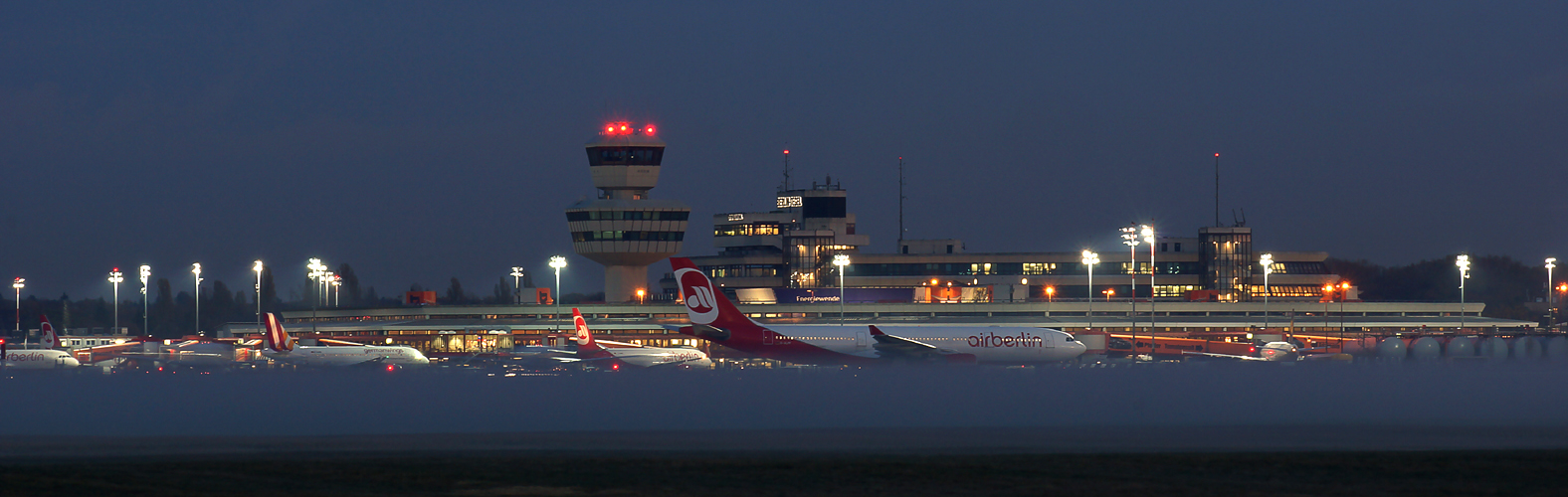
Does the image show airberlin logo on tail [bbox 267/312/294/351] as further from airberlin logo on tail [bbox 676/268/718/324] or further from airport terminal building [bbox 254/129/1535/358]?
airberlin logo on tail [bbox 676/268/718/324]

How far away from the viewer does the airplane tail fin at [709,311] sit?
70.9 metres

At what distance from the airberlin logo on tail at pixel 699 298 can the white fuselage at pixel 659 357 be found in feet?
24.3

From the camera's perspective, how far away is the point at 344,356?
85.1m

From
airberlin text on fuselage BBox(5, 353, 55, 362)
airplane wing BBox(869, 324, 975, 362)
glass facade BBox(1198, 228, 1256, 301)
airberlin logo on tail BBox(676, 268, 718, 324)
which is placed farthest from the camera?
glass facade BBox(1198, 228, 1256, 301)

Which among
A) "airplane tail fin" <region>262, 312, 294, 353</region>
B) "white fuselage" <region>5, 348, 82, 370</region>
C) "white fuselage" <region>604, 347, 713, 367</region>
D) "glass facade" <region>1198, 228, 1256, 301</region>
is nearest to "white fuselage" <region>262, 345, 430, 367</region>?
"airplane tail fin" <region>262, 312, 294, 353</region>

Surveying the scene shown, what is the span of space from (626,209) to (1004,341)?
7652 cm

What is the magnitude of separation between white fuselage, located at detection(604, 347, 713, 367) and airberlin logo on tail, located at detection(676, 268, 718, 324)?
7.41 metres

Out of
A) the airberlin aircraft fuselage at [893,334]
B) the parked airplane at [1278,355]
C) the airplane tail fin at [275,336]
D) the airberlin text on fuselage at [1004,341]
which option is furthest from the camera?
the airplane tail fin at [275,336]

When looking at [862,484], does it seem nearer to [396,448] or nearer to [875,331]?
[396,448]

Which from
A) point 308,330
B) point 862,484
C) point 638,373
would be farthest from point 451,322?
point 862,484

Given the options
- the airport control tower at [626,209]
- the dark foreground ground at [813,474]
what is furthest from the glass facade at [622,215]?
the dark foreground ground at [813,474]

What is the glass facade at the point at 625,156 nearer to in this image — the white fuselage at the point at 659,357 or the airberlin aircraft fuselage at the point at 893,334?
the white fuselage at the point at 659,357

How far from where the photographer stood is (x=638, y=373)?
227 feet

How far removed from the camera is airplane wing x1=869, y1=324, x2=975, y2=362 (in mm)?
70312
